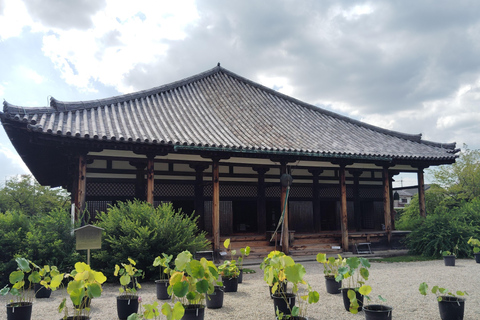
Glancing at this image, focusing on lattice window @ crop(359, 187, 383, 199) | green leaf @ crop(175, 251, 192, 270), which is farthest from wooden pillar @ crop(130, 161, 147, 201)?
lattice window @ crop(359, 187, 383, 199)

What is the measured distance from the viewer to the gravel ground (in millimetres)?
5586

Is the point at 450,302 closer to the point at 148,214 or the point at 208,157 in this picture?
the point at 148,214

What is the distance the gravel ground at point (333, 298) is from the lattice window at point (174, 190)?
4295 millimetres

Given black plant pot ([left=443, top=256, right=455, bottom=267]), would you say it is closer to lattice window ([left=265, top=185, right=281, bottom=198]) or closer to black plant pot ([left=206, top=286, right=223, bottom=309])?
lattice window ([left=265, top=185, right=281, bottom=198])

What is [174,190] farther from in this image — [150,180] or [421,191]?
[421,191]

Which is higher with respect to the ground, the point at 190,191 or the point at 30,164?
the point at 30,164

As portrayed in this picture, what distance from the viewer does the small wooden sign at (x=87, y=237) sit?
22.5ft

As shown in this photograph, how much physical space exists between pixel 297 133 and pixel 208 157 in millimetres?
4220

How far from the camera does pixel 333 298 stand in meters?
6.55

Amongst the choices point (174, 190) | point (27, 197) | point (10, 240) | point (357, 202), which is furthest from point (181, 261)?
point (27, 197)

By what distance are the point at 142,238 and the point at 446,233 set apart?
995 centimetres

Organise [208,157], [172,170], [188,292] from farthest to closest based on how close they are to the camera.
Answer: [172,170] < [208,157] < [188,292]

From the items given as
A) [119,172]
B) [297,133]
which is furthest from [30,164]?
[297,133]

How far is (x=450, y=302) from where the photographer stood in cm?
506
